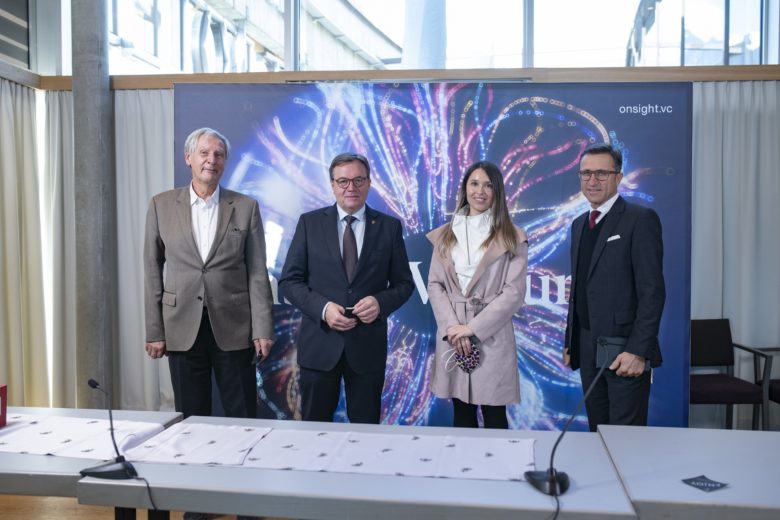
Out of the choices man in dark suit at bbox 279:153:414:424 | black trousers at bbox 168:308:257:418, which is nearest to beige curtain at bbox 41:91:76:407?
black trousers at bbox 168:308:257:418

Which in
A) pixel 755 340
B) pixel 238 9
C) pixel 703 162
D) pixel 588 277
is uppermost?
pixel 238 9

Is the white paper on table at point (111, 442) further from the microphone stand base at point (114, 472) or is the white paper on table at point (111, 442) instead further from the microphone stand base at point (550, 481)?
the microphone stand base at point (550, 481)

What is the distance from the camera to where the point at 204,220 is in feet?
10.6

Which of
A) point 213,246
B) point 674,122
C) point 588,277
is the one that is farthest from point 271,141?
point 674,122

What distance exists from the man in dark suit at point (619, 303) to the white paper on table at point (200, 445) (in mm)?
1473

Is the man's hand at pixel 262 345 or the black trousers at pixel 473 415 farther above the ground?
the man's hand at pixel 262 345

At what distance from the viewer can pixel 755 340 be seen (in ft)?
14.2

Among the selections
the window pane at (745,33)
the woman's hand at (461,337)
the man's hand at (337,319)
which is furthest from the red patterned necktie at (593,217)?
the window pane at (745,33)

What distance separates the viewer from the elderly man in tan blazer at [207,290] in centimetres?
313

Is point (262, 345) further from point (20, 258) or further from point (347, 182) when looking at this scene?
point (20, 258)

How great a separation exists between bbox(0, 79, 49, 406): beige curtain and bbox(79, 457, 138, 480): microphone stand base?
3053mm

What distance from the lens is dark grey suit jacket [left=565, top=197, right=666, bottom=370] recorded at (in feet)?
9.02

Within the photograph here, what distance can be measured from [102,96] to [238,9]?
121 cm

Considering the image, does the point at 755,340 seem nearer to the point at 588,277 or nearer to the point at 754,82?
the point at 754,82
